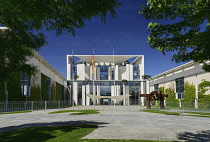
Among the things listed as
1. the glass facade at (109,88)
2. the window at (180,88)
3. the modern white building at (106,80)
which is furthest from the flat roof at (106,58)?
the window at (180,88)

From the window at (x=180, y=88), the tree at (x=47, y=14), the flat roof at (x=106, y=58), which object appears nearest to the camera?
the tree at (x=47, y=14)

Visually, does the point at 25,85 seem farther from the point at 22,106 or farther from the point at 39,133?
the point at 39,133

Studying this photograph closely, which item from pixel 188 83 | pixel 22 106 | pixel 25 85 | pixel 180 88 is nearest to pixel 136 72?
pixel 180 88

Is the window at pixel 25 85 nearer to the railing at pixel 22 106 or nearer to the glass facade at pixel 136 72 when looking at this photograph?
the railing at pixel 22 106

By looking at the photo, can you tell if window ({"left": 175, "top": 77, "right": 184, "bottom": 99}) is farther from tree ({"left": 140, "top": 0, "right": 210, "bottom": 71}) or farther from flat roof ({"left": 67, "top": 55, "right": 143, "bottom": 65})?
tree ({"left": 140, "top": 0, "right": 210, "bottom": 71})

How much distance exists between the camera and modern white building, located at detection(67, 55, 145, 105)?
62.7 metres

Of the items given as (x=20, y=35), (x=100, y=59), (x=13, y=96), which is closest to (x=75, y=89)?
(x=100, y=59)

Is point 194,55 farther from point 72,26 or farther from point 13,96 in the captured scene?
point 13,96

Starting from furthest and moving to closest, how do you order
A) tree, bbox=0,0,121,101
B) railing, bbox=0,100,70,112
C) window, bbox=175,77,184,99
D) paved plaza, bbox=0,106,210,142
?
window, bbox=175,77,184,99 → railing, bbox=0,100,70,112 → paved plaza, bbox=0,106,210,142 → tree, bbox=0,0,121,101

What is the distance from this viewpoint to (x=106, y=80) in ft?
212

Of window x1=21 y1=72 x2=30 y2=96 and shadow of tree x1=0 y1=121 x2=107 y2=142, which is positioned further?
window x1=21 y1=72 x2=30 y2=96

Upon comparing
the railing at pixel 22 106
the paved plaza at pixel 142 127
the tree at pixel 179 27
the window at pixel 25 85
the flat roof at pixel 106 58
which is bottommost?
the railing at pixel 22 106

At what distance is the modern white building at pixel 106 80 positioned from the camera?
62.7 m

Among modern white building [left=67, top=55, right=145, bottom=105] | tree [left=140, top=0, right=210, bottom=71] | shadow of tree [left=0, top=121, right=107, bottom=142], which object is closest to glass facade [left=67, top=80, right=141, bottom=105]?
modern white building [left=67, top=55, right=145, bottom=105]
